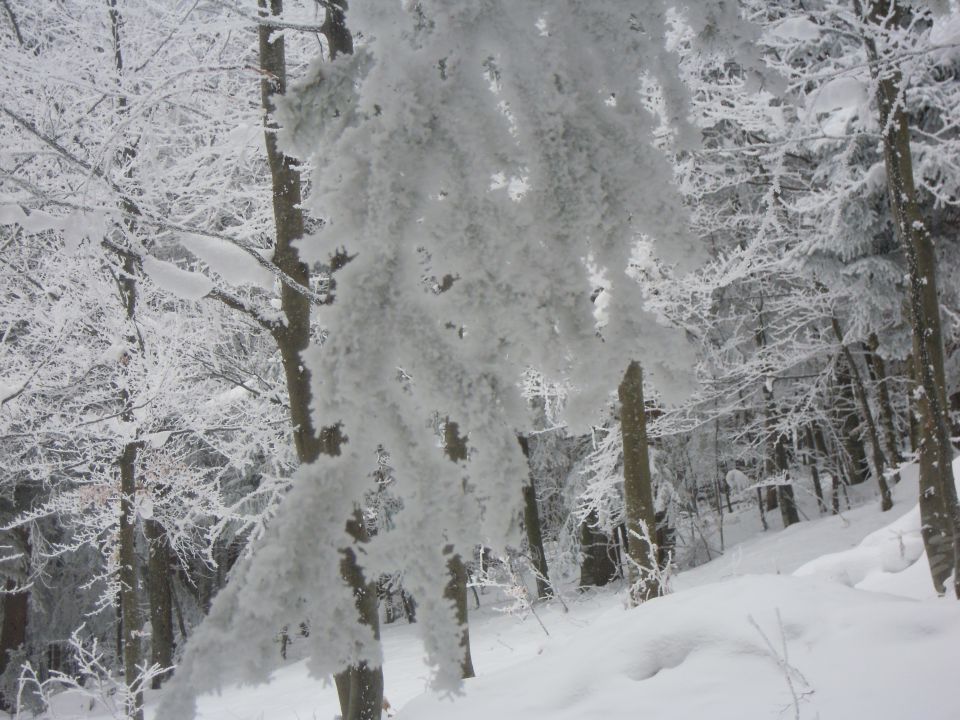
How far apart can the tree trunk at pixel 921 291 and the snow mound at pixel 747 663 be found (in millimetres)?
1871

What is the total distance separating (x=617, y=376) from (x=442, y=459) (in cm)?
34

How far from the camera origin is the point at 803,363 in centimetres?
1564

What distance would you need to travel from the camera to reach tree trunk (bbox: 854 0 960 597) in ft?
16.9

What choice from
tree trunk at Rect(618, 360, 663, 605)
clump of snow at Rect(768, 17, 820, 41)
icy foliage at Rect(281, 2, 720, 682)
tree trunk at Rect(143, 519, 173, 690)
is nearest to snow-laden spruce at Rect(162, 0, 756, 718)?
icy foliage at Rect(281, 2, 720, 682)

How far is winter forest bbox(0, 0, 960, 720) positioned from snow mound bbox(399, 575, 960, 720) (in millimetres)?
21

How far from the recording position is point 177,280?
4.45 metres

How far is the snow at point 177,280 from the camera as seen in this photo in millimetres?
4406

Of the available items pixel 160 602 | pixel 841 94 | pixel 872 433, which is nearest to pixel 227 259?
pixel 841 94

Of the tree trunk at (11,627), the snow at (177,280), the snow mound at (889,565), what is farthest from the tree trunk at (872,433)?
the tree trunk at (11,627)

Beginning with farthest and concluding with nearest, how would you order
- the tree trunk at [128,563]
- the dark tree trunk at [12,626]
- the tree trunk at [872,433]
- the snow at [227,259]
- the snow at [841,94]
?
the dark tree trunk at [12,626]
the tree trunk at [872,433]
the tree trunk at [128,563]
the snow at [841,94]
the snow at [227,259]

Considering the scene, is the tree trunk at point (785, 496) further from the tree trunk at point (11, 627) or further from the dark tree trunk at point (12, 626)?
the dark tree trunk at point (12, 626)

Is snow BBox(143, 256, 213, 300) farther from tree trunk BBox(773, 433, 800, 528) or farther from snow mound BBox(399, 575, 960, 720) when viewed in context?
tree trunk BBox(773, 433, 800, 528)

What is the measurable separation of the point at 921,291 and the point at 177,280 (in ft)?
17.7

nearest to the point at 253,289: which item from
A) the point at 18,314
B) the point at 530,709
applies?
the point at 18,314
